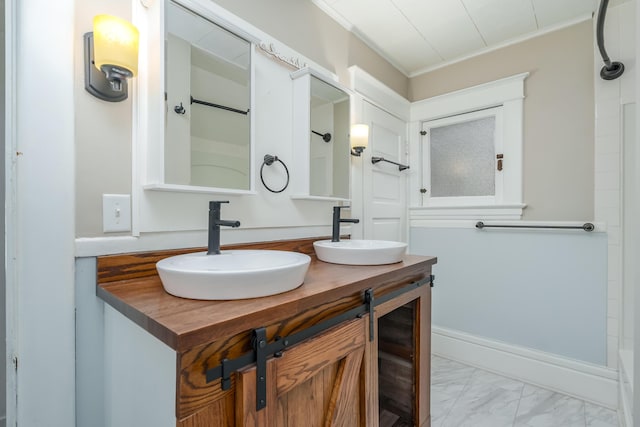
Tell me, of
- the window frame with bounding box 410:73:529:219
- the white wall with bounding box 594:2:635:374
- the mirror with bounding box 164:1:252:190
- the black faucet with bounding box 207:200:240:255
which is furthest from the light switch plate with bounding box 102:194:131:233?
the white wall with bounding box 594:2:635:374

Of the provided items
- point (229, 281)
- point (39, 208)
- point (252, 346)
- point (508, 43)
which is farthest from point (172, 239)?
point (508, 43)

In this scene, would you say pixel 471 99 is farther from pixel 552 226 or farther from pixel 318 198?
pixel 318 198

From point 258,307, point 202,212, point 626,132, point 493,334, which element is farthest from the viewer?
point 493,334

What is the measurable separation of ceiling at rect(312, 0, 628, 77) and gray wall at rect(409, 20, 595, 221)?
107mm

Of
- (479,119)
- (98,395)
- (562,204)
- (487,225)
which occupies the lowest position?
(98,395)

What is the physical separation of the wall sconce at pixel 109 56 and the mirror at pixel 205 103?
0.14m

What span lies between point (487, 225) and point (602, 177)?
2.14 ft

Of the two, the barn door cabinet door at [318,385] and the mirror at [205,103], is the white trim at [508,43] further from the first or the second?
the barn door cabinet door at [318,385]

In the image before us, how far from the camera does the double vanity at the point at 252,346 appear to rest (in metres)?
0.62

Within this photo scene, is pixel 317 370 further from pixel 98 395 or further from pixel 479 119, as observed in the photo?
pixel 479 119

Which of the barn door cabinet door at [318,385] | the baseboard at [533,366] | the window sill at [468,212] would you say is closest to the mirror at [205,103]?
the barn door cabinet door at [318,385]

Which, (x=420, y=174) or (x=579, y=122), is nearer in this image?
(x=579, y=122)

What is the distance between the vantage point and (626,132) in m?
1.67

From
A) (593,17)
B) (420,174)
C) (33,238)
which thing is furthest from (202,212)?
(593,17)
